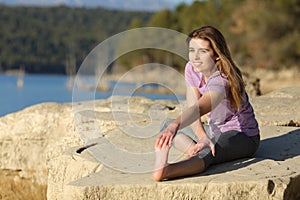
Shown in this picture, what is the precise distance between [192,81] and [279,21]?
115 feet

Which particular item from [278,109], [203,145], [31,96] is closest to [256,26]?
[31,96]

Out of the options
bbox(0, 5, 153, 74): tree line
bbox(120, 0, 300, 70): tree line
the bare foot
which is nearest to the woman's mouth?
the bare foot

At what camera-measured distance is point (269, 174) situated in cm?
412

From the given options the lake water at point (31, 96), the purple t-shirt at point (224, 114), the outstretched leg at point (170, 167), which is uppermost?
the lake water at point (31, 96)

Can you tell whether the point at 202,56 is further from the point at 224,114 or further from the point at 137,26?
the point at 137,26

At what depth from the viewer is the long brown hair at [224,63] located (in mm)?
4406

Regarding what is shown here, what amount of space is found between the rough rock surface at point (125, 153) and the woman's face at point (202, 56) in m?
0.66

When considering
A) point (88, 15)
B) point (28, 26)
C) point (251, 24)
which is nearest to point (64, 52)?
point (28, 26)

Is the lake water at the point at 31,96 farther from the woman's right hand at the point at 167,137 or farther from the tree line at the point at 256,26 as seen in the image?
the tree line at the point at 256,26

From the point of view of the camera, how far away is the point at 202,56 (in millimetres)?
4457

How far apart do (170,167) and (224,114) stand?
2.12 ft

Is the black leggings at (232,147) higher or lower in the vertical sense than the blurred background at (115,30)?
lower

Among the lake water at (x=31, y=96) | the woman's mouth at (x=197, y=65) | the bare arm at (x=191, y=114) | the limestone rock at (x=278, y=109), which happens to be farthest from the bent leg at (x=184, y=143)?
the lake water at (x=31, y=96)

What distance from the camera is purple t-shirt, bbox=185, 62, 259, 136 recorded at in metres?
4.40
